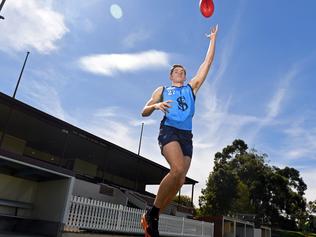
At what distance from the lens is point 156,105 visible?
11.7 ft

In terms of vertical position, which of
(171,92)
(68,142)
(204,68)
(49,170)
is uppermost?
(68,142)

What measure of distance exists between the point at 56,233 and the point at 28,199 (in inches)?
126

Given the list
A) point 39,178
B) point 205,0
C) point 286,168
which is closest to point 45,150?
point 39,178

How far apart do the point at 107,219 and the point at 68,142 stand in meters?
8.72

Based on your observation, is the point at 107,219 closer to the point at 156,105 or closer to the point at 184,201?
the point at 156,105

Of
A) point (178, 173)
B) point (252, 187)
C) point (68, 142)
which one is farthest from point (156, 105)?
point (252, 187)

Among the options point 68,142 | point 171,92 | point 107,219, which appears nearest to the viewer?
point 171,92

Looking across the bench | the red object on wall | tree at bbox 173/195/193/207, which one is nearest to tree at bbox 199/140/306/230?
tree at bbox 173/195/193/207

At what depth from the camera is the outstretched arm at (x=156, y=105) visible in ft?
11.5

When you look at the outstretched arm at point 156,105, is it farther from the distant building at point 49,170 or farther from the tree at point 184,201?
the tree at point 184,201

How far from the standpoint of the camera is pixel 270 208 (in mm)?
45375

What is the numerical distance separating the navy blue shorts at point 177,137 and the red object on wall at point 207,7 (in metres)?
2.07

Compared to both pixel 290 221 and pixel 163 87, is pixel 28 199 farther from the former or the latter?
pixel 290 221

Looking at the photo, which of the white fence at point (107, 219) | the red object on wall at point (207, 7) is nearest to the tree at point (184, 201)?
→ the white fence at point (107, 219)
